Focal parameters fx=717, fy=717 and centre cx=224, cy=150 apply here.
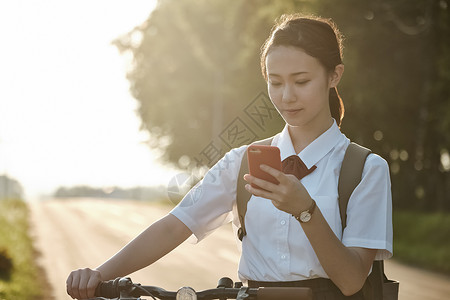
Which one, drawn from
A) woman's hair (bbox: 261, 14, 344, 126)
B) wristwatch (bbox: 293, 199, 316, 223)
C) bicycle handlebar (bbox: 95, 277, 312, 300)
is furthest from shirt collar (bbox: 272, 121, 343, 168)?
bicycle handlebar (bbox: 95, 277, 312, 300)

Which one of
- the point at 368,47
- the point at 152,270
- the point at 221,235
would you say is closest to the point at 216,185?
the point at 152,270

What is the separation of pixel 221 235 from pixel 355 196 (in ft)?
80.4

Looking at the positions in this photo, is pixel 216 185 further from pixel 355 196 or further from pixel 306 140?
pixel 355 196

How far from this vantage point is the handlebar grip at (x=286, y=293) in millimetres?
2316

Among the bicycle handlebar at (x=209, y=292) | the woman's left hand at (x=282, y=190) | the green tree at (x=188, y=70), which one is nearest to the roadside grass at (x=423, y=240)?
the green tree at (x=188, y=70)

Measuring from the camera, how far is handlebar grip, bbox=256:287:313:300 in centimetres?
232

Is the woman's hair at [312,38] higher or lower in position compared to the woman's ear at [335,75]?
higher

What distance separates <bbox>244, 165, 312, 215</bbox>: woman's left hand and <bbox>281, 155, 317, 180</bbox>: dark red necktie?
56 centimetres

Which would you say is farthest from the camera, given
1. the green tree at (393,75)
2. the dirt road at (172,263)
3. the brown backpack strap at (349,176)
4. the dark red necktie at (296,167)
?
the green tree at (393,75)

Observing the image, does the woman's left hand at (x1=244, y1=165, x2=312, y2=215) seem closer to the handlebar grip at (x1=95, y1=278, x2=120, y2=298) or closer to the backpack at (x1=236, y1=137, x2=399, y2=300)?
the backpack at (x1=236, y1=137, x2=399, y2=300)

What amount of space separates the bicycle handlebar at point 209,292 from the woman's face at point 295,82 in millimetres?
728

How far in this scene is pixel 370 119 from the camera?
2477 centimetres

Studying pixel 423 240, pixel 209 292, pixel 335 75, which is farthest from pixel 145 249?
pixel 423 240

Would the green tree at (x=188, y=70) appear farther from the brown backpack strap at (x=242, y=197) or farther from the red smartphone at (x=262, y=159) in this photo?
the red smartphone at (x=262, y=159)
